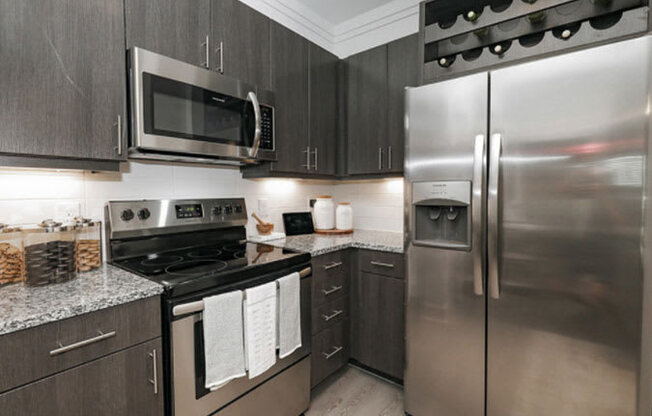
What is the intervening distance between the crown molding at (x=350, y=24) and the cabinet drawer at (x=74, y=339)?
6.90ft

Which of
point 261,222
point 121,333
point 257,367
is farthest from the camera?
point 261,222

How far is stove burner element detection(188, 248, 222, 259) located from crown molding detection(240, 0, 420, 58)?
171 centimetres

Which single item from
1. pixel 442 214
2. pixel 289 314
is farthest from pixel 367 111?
pixel 289 314

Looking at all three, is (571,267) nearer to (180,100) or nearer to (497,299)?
(497,299)

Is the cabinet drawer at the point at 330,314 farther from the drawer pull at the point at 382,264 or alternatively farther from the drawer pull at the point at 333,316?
the drawer pull at the point at 382,264

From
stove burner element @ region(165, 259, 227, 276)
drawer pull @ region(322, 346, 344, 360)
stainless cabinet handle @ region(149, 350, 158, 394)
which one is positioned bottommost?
drawer pull @ region(322, 346, 344, 360)

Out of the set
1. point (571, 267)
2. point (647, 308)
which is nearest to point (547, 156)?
point (571, 267)

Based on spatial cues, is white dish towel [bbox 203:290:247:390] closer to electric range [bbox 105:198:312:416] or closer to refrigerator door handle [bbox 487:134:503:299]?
electric range [bbox 105:198:312:416]

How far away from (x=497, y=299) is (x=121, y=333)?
60.2 inches

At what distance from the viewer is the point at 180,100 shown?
1.48 metres

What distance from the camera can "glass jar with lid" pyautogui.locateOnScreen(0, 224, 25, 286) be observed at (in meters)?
1.14

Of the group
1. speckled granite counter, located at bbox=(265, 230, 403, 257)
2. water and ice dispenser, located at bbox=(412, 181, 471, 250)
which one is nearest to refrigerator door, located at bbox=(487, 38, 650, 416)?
water and ice dispenser, located at bbox=(412, 181, 471, 250)

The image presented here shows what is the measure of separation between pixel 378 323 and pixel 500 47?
5.68 feet

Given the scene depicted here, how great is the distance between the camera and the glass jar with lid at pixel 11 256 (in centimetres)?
114
